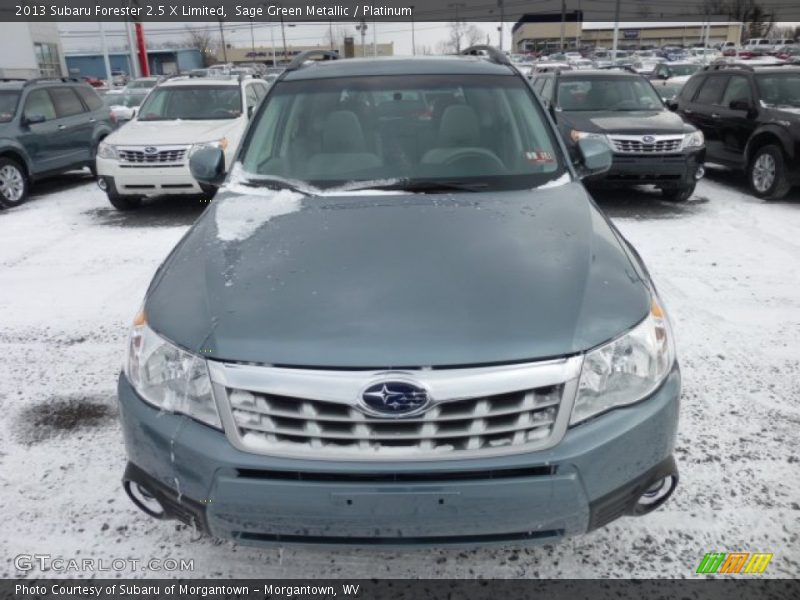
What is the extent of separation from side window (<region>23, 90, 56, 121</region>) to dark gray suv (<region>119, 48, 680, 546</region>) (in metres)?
8.73

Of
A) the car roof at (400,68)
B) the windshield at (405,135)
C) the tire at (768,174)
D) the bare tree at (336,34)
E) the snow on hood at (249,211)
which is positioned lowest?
the tire at (768,174)

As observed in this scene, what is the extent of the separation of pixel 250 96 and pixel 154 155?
7.90 ft

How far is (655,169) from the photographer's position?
26.6 feet

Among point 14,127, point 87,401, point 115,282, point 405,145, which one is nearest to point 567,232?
point 405,145

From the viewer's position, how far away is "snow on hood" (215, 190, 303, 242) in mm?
2727

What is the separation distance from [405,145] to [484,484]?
2043mm

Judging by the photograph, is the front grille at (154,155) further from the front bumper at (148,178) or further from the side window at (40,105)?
the side window at (40,105)

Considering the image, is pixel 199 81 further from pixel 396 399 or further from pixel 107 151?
pixel 396 399

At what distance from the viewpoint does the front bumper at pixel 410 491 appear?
6.13 feet

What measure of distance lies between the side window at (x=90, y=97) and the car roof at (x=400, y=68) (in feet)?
28.3

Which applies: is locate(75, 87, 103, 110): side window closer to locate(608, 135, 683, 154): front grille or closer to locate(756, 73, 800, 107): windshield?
locate(608, 135, 683, 154): front grille

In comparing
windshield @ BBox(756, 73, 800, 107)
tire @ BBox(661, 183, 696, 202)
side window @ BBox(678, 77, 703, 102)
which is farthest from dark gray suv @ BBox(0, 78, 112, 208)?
windshield @ BBox(756, 73, 800, 107)

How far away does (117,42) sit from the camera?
76625 millimetres

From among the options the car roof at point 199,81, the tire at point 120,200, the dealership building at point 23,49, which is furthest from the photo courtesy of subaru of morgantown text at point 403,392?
the dealership building at point 23,49
